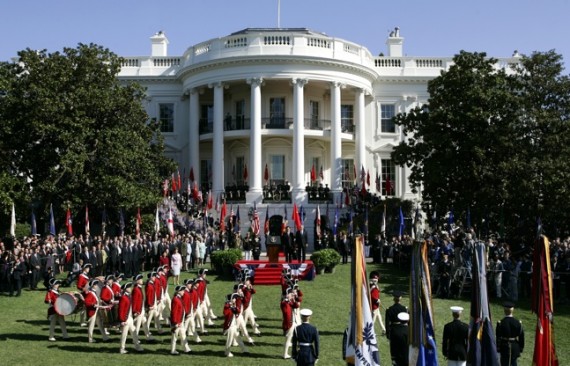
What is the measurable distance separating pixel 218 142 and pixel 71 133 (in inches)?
456

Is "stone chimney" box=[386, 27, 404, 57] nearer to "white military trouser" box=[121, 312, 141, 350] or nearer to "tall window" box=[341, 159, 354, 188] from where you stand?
"tall window" box=[341, 159, 354, 188]

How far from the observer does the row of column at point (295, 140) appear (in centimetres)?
4059

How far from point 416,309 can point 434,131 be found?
20.7 metres

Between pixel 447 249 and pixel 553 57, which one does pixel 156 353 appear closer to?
pixel 447 249

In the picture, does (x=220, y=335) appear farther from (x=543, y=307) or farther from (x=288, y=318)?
(x=543, y=307)

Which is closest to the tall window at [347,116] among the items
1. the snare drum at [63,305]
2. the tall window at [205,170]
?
the tall window at [205,170]

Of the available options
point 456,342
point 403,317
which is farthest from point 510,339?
point 403,317

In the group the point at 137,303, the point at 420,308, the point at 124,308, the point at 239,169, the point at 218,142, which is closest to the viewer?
the point at 420,308

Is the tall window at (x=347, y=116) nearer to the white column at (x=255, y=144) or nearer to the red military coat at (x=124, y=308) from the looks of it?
the white column at (x=255, y=144)

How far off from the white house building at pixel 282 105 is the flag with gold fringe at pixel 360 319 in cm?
2826

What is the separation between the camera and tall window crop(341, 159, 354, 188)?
44.9m

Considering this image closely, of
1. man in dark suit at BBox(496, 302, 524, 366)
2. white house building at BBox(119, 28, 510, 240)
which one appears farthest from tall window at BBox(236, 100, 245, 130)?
man in dark suit at BBox(496, 302, 524, 366)

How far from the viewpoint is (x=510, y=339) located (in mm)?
12688

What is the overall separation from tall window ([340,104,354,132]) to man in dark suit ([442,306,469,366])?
110 feet
